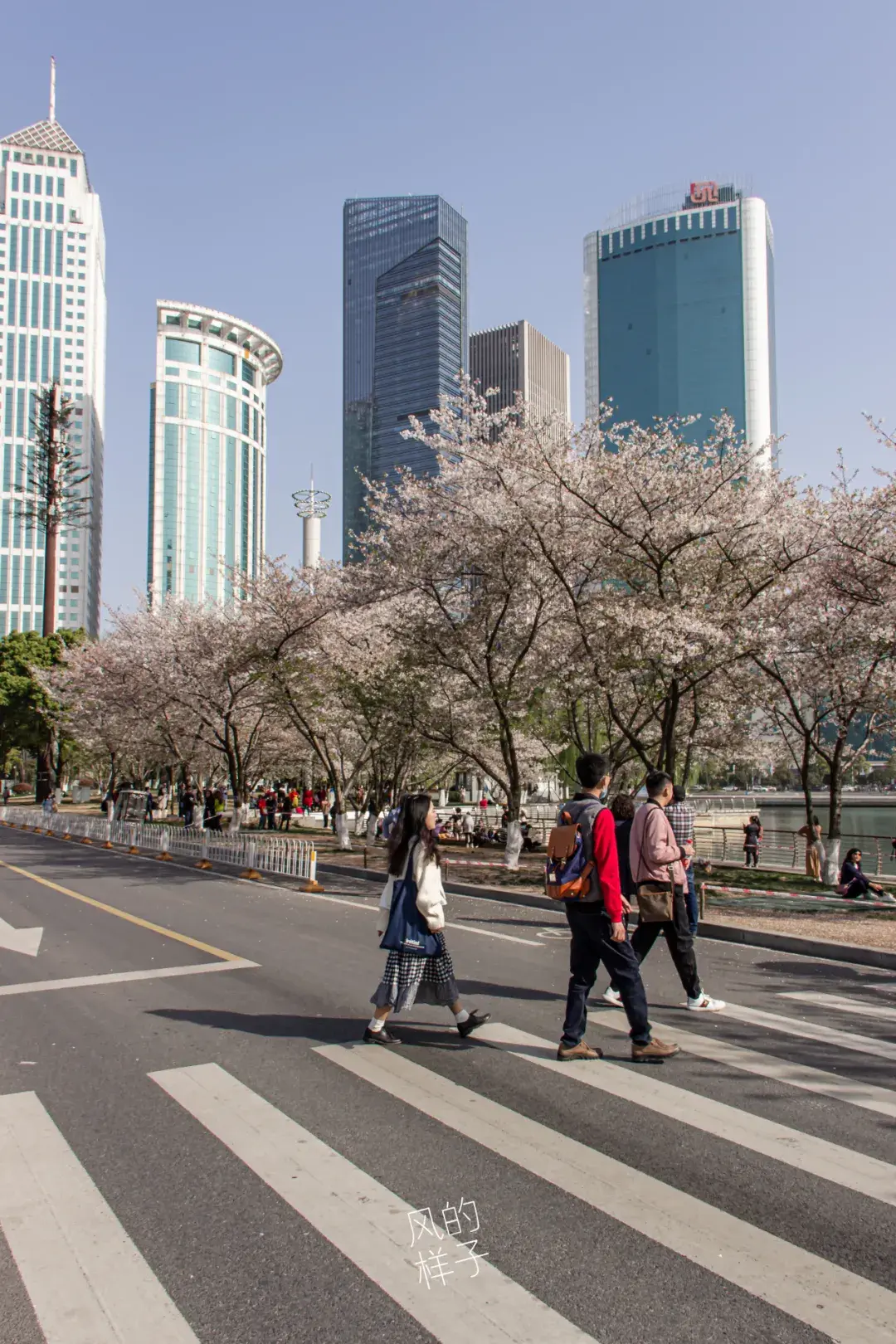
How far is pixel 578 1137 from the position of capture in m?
4.86

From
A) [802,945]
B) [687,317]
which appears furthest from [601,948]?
[687,317]

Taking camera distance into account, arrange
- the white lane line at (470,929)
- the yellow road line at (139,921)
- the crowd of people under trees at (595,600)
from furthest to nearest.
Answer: the crowd of people under trees at (595,600) → the white lane line at (470,929) → the yellow road line at (139,921)

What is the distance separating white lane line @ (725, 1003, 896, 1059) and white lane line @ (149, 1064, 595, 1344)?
396 cm

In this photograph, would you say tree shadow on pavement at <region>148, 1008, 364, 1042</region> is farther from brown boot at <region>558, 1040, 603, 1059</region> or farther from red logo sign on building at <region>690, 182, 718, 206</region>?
red logo sign on building at <region>690, 182, 718, 206</region>

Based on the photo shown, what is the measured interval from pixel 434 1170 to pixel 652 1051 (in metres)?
2.25

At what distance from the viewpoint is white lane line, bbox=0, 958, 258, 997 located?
8.34m

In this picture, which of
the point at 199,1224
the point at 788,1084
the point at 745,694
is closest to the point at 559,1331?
the point at 199,1224

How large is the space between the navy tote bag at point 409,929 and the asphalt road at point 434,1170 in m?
0.71

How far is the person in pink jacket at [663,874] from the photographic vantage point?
282 inches

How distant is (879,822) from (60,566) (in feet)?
504

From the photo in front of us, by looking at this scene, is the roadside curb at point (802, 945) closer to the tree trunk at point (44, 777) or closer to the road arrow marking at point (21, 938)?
the road arrow marking at point (21, 938)

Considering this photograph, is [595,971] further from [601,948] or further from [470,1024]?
[470,1024]

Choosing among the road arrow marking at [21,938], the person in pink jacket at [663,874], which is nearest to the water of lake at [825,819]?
the road arrow marking at [21,938]

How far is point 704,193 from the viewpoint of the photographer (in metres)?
188
